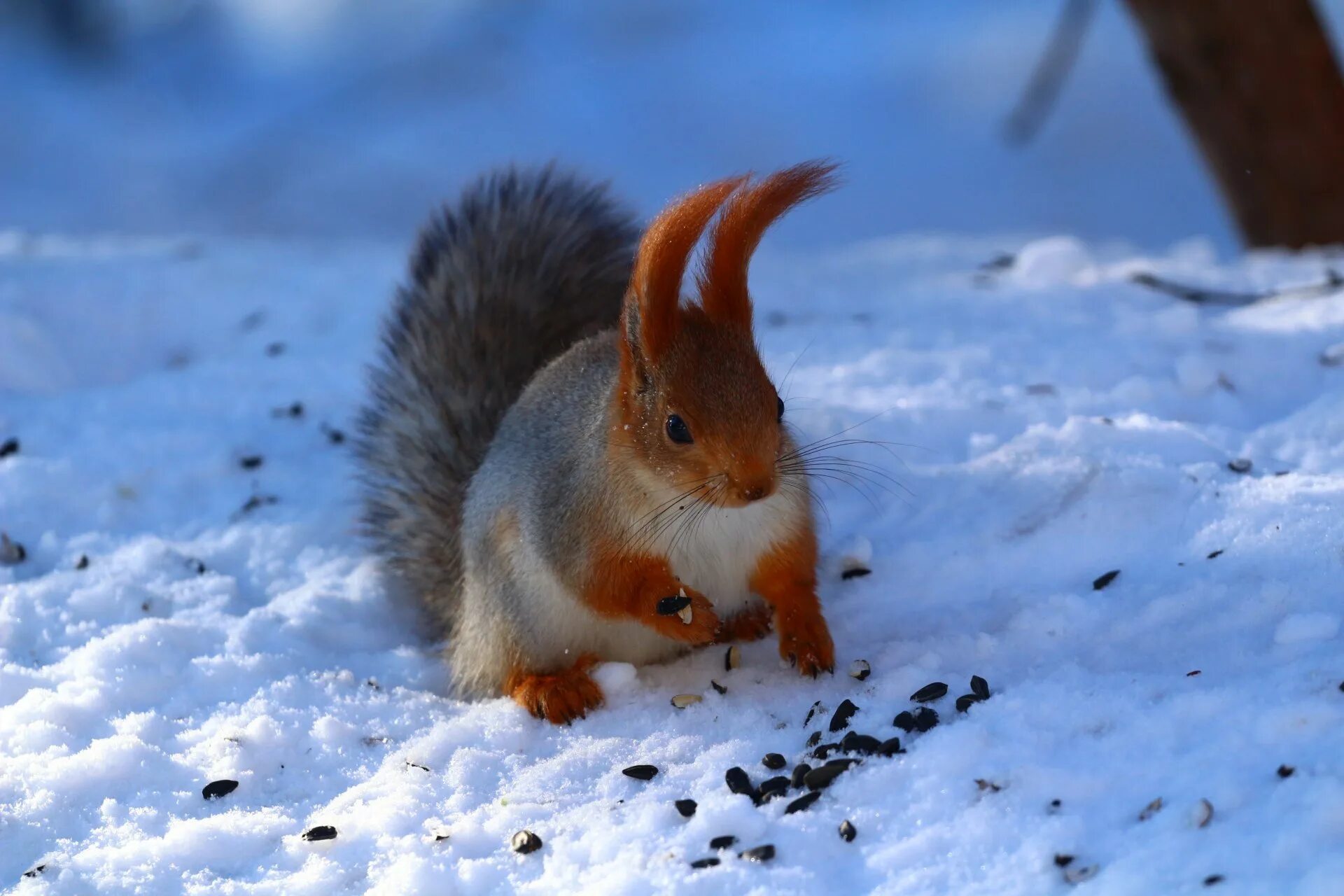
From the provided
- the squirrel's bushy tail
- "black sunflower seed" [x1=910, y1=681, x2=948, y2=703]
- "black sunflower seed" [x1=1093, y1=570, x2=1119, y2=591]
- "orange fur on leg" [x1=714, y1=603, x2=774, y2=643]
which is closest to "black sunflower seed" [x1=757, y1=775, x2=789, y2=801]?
"black sunflower seed" [x1=910, y1=681, x2=948, y2=703]

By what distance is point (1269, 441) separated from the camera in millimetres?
2506

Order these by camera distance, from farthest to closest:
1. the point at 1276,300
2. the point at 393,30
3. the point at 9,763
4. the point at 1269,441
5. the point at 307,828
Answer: the point at 393,30 < the point at 1276,300 < the point at 1269,441 < the point at 9,763 < the point at 307,828

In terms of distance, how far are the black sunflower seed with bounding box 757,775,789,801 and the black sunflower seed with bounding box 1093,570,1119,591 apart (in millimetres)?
640

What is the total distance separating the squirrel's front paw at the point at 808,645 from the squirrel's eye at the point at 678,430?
37cm

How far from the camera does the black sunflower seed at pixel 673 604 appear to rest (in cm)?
196

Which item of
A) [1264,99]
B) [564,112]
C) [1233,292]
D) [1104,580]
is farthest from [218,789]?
[564,112]

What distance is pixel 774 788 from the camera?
5.63ft

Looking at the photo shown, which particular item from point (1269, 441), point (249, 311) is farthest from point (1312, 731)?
point (249, 311)

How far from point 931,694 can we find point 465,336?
1155 millimetres

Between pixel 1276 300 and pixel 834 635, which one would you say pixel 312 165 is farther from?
pixel 834 635

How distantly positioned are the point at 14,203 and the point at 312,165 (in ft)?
5.16

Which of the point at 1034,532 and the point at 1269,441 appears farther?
the point at 1269,441

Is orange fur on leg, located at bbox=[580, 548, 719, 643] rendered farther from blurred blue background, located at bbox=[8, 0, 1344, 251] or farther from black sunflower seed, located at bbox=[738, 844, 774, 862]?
blurred blue background, located at bbox=[8, 0, 1344, 251]

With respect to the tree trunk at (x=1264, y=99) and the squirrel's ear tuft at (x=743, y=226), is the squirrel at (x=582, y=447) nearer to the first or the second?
the squirrel's ear tuft at (x=743, y=226)
